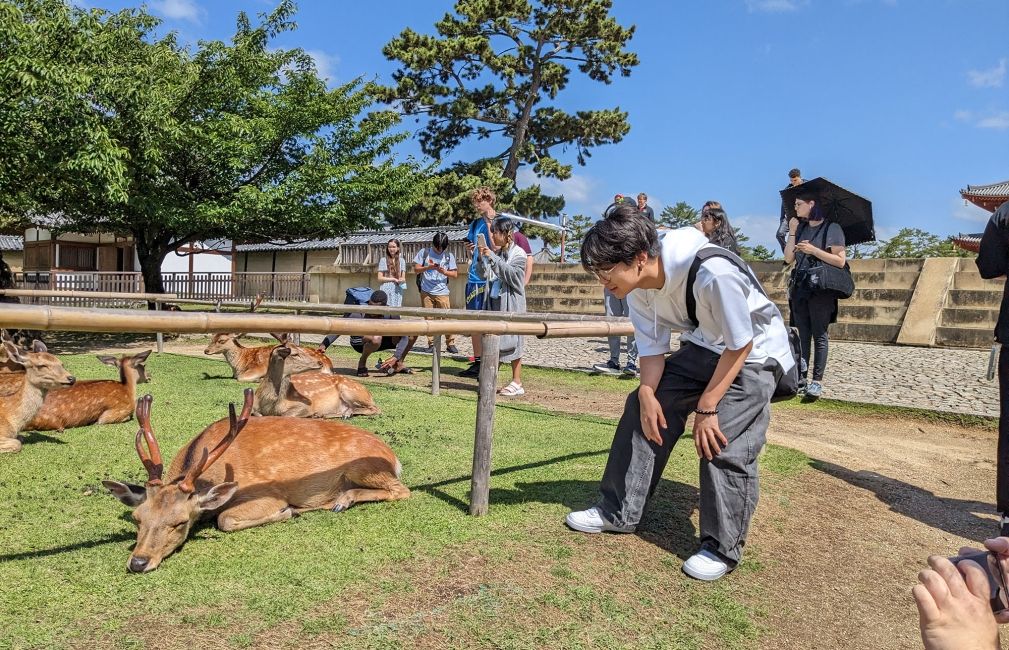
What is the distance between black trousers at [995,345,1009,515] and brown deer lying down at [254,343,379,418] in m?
4.21

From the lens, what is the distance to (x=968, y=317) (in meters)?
11.8

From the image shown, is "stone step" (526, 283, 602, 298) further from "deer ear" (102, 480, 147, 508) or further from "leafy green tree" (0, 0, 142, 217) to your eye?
"deer ear" (102, 480, 147, 508)

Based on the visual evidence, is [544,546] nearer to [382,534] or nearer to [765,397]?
[382,534]

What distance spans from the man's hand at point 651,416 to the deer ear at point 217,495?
181 centimetres

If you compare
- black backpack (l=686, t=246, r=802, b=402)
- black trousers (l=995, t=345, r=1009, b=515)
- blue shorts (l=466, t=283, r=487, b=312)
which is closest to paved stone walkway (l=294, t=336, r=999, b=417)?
blue shorts (l=466, t=283, r=487, b=312)

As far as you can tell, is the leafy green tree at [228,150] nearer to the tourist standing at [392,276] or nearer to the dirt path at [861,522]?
the tourist standing at [392,276]

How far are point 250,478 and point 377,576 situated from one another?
2.97ft

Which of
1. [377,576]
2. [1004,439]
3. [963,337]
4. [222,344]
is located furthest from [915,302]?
[377,576]

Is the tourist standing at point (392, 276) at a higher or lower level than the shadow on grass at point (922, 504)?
higher

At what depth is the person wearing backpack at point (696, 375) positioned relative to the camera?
2.85 m

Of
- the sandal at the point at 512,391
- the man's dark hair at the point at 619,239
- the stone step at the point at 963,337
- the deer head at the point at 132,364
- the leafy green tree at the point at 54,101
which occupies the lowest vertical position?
the sandal at the point at 512,391

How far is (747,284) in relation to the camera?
303cm

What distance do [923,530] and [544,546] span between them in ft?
7.08

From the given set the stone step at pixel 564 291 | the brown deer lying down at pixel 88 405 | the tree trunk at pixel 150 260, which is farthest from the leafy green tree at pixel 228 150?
the brown deer lying down at pixel 88 405
